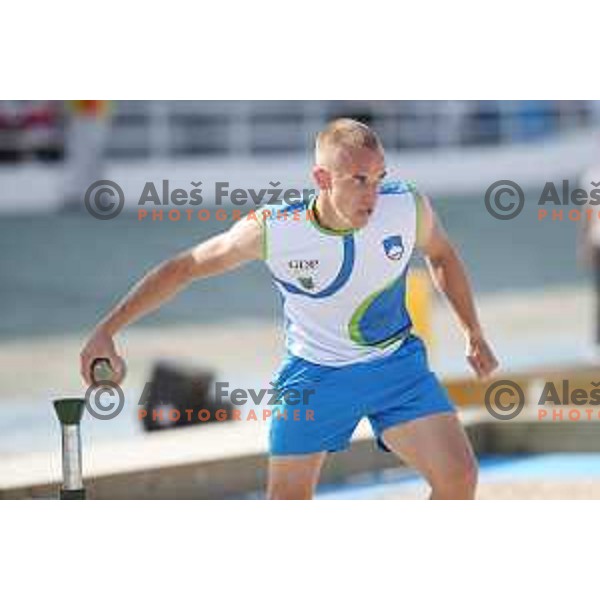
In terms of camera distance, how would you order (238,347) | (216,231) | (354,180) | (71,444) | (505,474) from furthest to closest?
1. (216,231)
2. (238,347)
3. (505,474)
4. (71,444)
5. (354,180)

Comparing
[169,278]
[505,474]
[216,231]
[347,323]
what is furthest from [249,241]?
[216,231]

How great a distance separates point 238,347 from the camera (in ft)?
49.5

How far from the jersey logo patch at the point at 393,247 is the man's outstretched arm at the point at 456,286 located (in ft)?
0.32

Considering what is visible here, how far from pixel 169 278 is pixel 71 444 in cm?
86

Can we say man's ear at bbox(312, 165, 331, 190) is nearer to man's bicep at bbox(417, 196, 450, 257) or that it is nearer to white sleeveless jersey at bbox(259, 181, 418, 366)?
white sleeveless jersey at bbox(259, 181, 418, 366)

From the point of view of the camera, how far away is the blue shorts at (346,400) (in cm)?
661

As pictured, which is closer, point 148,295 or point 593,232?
point 148,295

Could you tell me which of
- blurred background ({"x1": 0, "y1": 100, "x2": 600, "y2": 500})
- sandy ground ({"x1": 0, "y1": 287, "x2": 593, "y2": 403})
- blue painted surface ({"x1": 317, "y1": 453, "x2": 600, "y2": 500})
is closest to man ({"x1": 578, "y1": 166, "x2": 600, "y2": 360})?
blurred background ({"x1": 0, "y1": 100, "x2": 600, "y2": 500})

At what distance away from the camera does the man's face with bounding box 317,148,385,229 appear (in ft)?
20.8

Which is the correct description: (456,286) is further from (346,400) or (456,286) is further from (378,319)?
(346,400)

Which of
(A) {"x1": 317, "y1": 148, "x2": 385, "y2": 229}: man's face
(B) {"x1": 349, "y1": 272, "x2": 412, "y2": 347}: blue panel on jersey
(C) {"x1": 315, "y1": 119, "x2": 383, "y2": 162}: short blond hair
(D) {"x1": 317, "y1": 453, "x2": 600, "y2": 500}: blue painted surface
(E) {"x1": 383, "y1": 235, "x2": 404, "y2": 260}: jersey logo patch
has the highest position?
(C) {"x1": 315, "y1": 119, "x2": 383, "y2": 162}: short blond hair

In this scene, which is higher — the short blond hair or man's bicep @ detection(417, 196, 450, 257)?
the short blond hair

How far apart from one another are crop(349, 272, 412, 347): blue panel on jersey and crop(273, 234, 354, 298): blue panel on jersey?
12 cm
